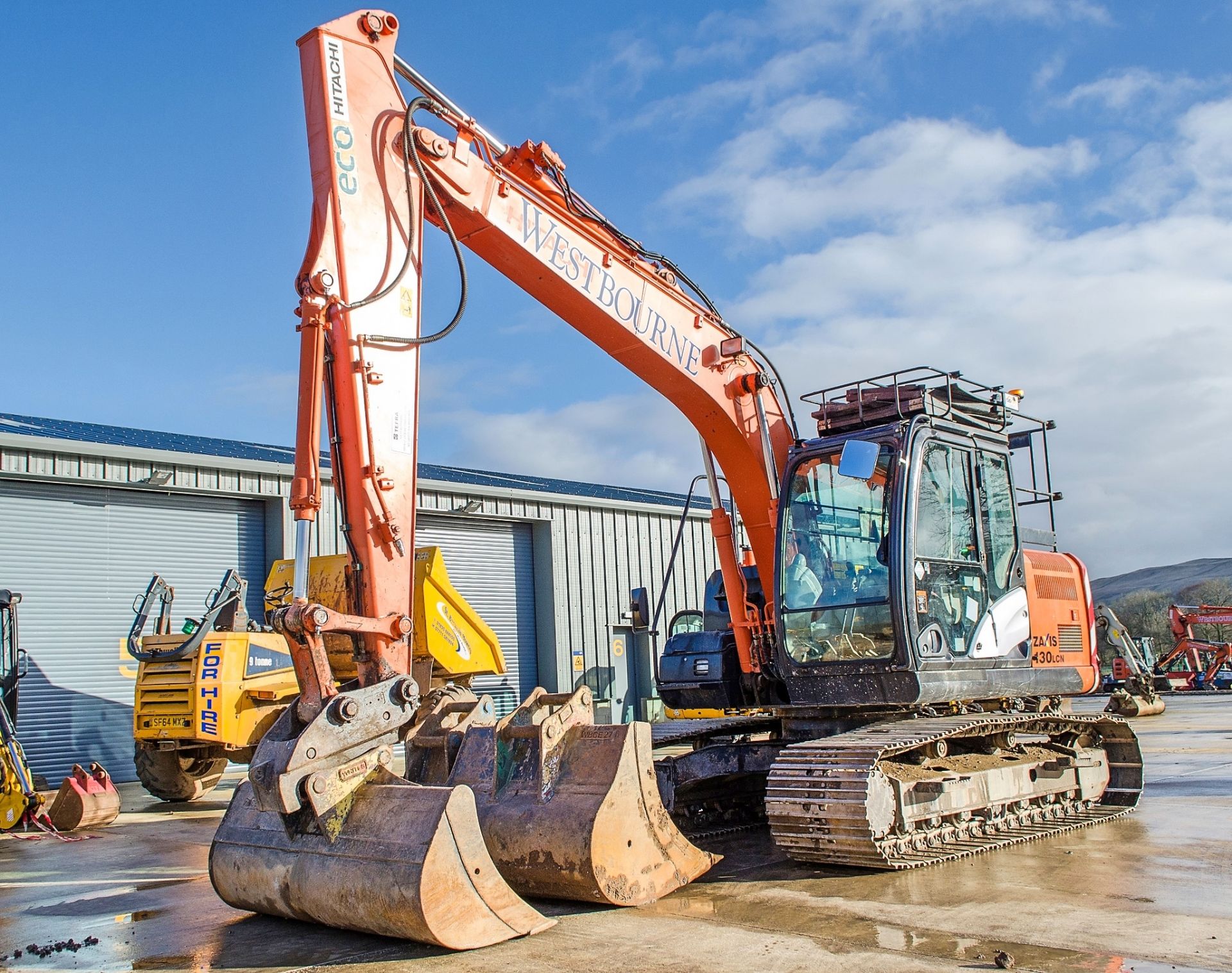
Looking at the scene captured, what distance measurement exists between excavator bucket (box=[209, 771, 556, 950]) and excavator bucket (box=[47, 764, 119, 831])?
6.28 metres

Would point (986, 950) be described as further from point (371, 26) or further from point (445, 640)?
point (445, 640)

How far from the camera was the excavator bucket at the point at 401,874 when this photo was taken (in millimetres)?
5090

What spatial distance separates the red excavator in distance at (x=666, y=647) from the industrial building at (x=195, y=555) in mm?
10560

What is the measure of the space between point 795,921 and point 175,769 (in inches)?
400

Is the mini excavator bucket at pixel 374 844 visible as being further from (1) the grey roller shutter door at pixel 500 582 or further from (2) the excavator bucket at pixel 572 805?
(1) the grey roller shutter door at pixel 500 582

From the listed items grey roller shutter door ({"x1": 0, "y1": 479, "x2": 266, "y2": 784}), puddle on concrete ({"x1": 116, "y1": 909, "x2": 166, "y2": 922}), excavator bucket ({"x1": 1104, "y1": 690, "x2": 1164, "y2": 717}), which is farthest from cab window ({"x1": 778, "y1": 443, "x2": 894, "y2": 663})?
excavator bucket ({"x1": 1104, "y1": 690, "x2": 1164, "y2": 717})

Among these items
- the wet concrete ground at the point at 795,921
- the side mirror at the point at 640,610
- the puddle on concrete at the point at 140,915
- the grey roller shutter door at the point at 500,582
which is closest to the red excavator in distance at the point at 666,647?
the wet concrete ground at the point at 795,921

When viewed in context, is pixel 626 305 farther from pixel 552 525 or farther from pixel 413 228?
pixel 552 525

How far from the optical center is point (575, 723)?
6426 millimetres

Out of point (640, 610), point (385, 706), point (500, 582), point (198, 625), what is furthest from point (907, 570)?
point (500, 582)

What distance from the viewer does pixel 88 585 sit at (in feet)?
53.6

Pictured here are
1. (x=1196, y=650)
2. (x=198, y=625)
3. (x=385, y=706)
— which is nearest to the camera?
(x=385, y=706)

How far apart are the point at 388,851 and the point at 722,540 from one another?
4.40 m

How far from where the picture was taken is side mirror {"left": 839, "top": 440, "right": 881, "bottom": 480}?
24.6 feet
